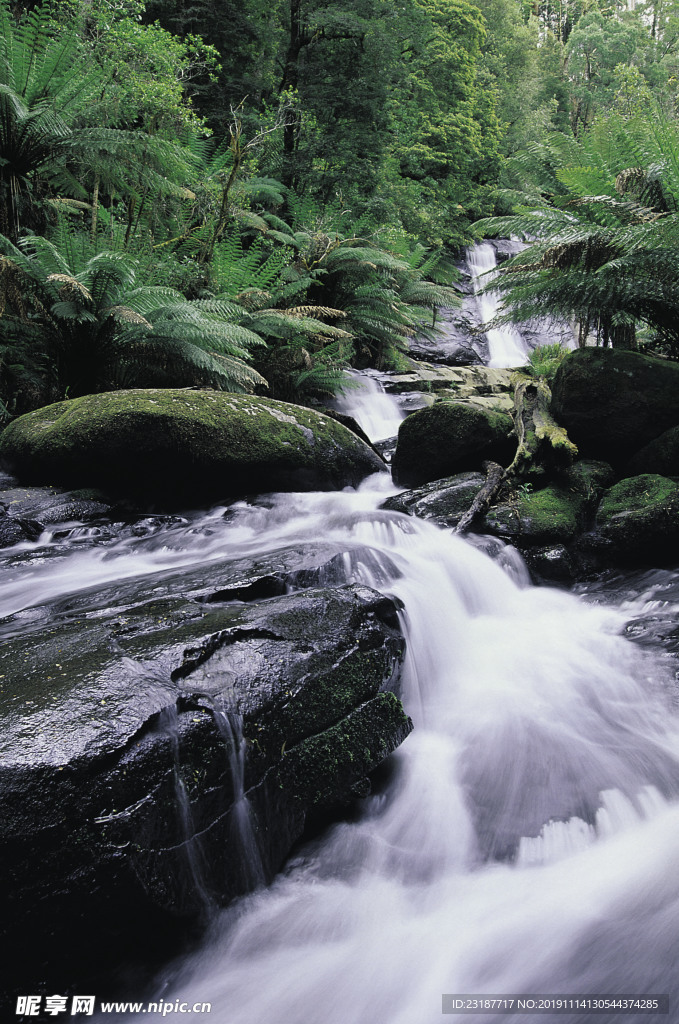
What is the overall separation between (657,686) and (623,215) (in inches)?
144

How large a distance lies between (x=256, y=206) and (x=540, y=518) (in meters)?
8.74

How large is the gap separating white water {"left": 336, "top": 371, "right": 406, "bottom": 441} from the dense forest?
1.96 feet

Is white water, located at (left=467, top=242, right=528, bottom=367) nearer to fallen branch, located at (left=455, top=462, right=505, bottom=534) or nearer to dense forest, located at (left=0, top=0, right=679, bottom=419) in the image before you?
dense forest, located at (left=0, top=0, right=679, bottom=419)

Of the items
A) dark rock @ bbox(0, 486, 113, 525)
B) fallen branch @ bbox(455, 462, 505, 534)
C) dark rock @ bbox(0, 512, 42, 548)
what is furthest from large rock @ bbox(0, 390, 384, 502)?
fallen branch @ bbox(455, 462, 505, 534)

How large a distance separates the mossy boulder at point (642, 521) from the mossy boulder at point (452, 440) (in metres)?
1.19

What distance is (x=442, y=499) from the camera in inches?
182

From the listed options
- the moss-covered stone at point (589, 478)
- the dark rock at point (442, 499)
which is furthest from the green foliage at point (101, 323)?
the moss-covered stone at point (589, 478)

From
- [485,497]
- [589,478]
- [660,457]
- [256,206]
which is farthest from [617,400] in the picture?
[256,206]

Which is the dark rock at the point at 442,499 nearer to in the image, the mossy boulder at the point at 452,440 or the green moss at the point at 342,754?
the mossy boulder at the point at 452,440

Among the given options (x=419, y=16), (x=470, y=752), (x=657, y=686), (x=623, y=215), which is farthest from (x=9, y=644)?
(x=419, y=16)

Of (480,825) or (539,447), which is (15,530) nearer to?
(480,825)

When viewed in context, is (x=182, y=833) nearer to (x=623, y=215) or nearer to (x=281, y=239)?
(x=623, y=215)

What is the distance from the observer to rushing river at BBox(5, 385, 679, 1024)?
1691 mm

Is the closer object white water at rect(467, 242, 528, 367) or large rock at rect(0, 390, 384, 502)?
large rock at rect(0, 390, 384, 502)
